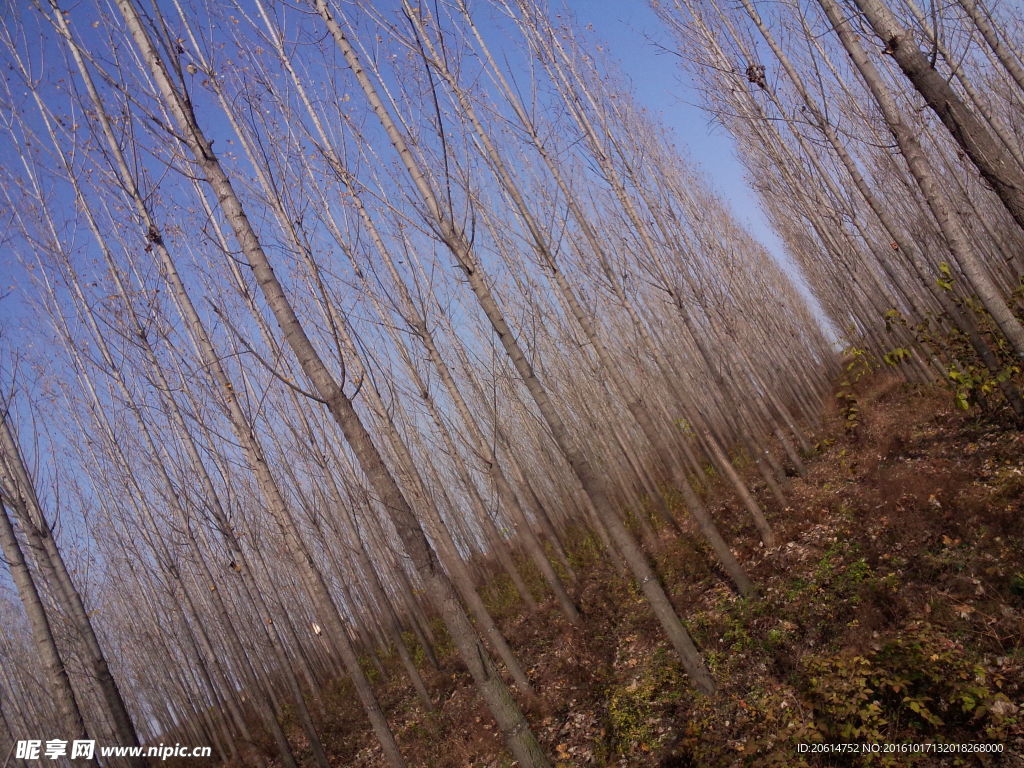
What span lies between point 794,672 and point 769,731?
1.84 ft

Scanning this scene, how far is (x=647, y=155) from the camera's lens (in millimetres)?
11008

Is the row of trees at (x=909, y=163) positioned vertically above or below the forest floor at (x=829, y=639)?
above

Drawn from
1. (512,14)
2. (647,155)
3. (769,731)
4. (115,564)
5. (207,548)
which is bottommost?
(769,731)

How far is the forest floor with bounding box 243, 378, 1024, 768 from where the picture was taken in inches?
122

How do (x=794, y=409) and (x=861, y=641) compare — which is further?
(x=794, y=409)

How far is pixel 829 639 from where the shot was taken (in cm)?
416

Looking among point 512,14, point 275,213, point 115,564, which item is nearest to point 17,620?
point 115,564

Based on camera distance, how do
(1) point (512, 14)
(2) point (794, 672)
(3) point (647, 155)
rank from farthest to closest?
(3) point (647, 155) → (1) point (512, 14) → (2) point (794, 672)

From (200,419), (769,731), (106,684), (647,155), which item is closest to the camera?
(769,731)

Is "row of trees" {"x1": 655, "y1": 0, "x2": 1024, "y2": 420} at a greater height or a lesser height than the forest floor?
greater

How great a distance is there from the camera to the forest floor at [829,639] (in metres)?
3.10

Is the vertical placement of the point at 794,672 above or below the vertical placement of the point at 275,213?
below

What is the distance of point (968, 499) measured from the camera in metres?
4.77

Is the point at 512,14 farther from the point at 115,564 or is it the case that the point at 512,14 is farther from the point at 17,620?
the point at 17,620
